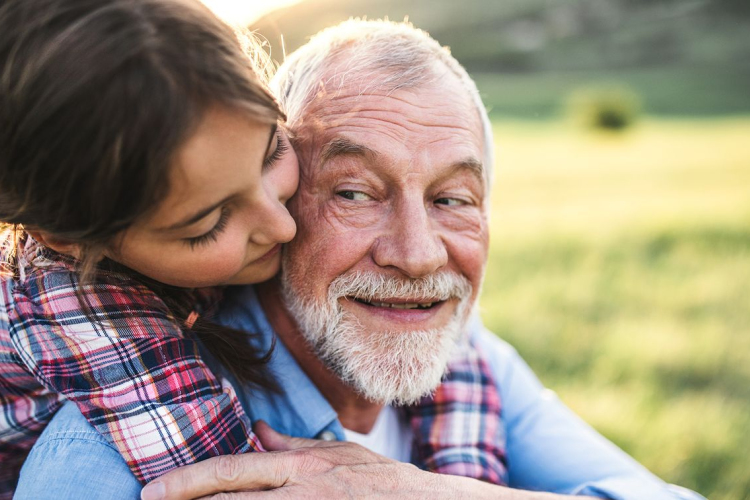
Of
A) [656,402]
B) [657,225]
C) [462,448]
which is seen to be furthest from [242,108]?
[657,225]

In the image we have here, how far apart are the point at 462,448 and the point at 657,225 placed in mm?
7375

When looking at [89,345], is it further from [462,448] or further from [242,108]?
[462,448]

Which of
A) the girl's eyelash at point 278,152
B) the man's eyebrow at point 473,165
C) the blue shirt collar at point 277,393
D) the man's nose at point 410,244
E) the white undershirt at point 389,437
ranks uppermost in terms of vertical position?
the girl's eyelash at point 278,152

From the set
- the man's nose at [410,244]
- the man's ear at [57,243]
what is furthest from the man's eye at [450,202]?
the man's ear at [57,243]

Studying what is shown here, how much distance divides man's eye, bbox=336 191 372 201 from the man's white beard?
0.29 m

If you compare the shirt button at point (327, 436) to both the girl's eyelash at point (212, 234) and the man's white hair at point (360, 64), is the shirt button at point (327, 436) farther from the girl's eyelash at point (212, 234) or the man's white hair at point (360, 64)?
the man's white hair at point (360, 64)

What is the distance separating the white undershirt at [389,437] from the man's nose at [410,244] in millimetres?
864

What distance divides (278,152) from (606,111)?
23.0 m

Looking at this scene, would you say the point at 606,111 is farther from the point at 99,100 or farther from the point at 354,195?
the point at 99,100

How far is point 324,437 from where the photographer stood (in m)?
2.46

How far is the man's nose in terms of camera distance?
229 cm

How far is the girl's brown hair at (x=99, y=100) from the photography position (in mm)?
1502

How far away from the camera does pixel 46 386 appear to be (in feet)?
6.24

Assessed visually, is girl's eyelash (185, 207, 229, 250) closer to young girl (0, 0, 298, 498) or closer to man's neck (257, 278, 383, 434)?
young girl (0, 0, 298, 498)
